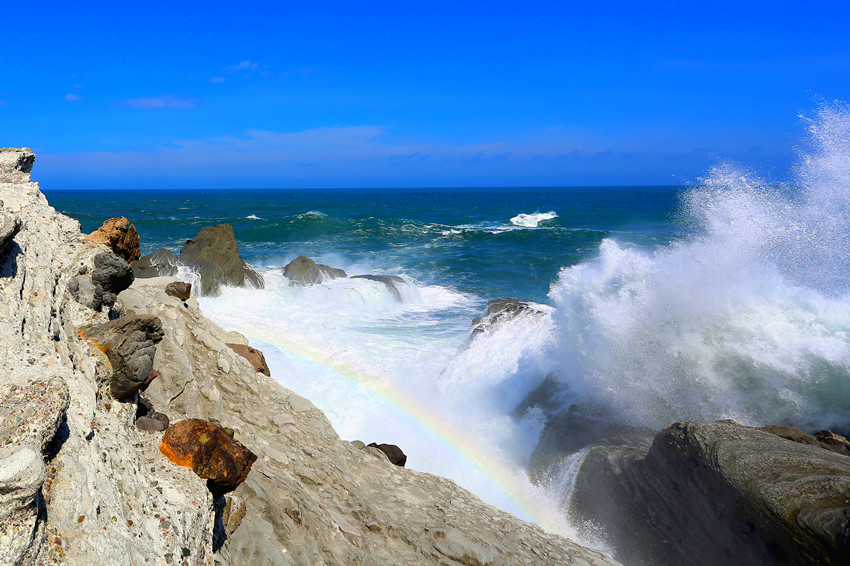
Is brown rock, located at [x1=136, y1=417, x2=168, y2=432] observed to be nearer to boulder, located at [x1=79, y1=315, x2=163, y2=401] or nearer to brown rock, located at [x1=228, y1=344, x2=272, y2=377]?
boulder, located at [x1=79, y1=315, x2=163, y2=401]

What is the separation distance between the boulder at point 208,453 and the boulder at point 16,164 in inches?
125

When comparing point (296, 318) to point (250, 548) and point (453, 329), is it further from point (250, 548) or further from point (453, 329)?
A: point (250, 548)

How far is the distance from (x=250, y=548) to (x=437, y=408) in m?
7.04

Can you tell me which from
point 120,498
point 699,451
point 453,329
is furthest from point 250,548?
point 453,329

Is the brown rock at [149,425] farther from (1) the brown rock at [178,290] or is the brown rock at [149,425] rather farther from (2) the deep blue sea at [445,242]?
(2) the deep blue sea at [445,242]

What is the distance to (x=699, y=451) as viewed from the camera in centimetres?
532

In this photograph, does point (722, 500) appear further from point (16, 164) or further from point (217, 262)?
point (217, 262)

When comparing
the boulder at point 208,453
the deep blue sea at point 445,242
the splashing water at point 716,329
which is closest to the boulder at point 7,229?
the boulder at point 208,453

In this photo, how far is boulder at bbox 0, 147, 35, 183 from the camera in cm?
468

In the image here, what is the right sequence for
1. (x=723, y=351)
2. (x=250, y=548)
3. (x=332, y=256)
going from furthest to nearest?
(x=332, y=256) < (x=723, y=351) < (x=250, y=548)

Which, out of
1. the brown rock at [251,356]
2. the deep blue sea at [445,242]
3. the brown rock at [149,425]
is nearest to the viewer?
the brown rock at [149,425]

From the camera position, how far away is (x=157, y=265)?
1741 centimetres

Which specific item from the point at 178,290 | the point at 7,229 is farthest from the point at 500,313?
the point at 7,229

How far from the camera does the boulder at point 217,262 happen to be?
17344 millimetres
